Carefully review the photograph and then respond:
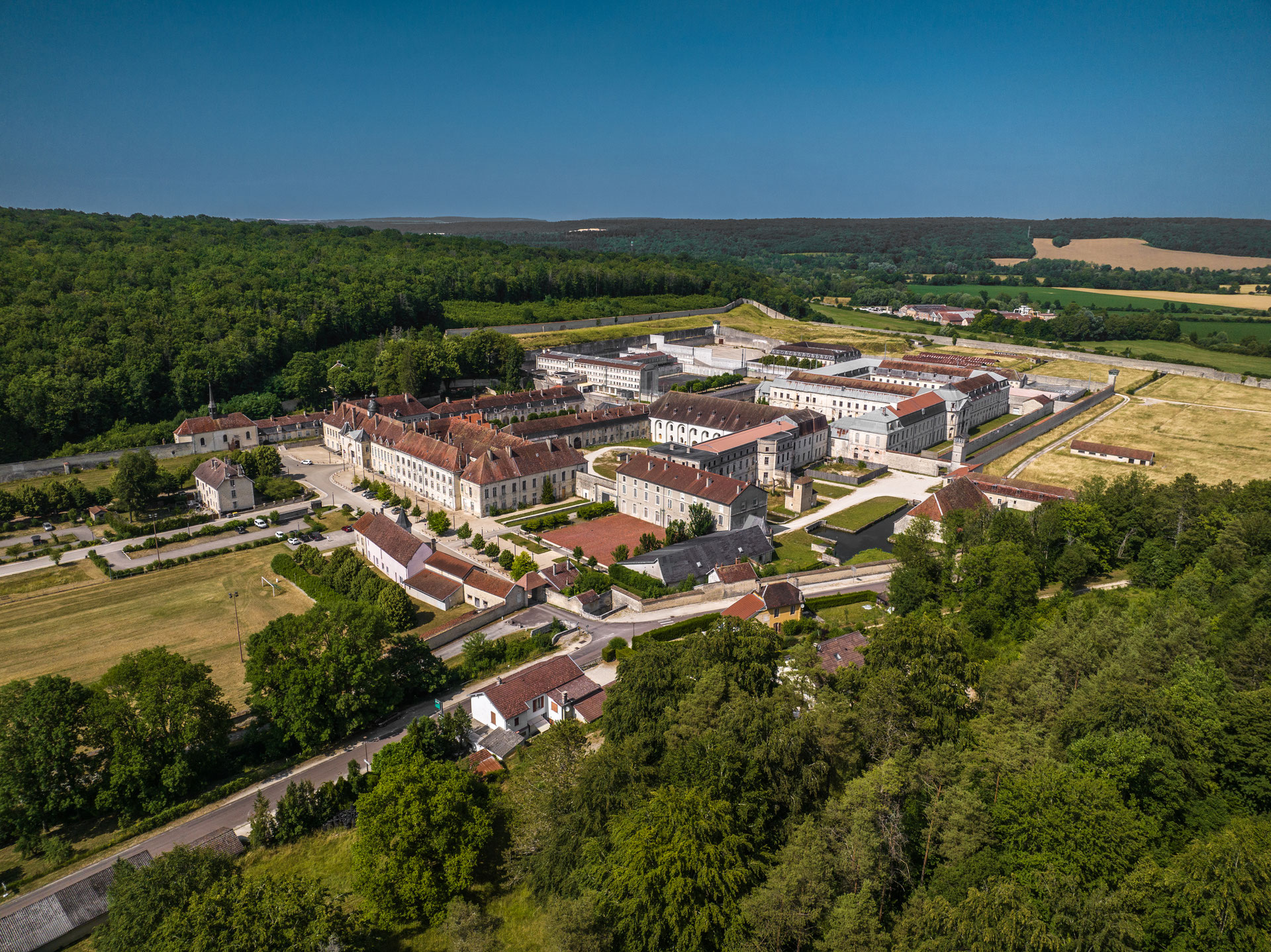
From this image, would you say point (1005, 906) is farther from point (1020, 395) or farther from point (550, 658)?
point (1020, 395)

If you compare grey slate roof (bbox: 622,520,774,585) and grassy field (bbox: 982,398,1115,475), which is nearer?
grey slate roof (bbox: 622,520,774,585)

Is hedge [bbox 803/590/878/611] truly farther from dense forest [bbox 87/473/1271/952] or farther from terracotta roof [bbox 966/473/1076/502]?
terracotta roof [bbox 966/473/1076/502]

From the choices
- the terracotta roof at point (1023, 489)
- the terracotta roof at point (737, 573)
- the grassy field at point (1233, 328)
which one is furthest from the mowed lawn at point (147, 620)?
the grassy field at point (1233, 328)

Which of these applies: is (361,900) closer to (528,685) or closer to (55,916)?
(55,916)

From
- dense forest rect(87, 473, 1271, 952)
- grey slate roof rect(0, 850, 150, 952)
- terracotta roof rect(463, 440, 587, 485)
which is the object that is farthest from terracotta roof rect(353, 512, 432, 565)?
grey slate roof rect(0, 850, 150, 952)

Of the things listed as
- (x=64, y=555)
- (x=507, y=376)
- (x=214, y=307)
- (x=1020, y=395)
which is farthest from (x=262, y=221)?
(x=1020, y=395)

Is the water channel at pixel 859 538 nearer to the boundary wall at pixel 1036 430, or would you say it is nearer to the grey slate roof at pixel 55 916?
the boundary wall at pixel 1036 430
